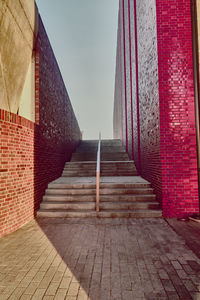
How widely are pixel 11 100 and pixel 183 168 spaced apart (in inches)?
177

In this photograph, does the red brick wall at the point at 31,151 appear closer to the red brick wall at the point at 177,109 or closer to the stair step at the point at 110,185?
the stair step at the point at 110,185

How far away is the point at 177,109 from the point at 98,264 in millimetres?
3899

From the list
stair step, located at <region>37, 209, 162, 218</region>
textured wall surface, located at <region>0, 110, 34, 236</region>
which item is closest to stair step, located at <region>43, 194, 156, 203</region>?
stair step, located at <region>37, 209, 162, 218</region>

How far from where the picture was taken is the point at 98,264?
253cm

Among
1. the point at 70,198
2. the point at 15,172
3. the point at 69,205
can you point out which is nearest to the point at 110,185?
the point at 70,198

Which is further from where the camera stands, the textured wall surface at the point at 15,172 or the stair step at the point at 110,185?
the stair step at the point at 110,185

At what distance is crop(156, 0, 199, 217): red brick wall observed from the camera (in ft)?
14.5

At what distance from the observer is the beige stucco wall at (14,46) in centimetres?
364

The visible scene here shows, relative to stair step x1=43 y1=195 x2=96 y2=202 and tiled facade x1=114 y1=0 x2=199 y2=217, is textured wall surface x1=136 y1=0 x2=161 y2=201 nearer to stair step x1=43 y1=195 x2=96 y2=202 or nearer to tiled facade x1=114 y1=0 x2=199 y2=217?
tiled facade x1=114 y1=0 x2=199 y2=217

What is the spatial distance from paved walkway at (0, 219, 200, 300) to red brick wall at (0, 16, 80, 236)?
59 centimetres

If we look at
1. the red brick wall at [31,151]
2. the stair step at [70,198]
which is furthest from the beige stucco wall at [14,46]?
the stair step at [70,198]

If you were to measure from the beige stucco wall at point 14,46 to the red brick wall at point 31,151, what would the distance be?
1.52 feet

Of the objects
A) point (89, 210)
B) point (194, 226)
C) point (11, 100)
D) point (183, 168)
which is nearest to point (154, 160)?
point (183, 168)

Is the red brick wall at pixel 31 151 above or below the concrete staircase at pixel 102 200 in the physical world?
above
